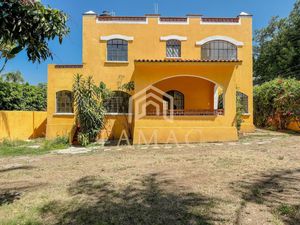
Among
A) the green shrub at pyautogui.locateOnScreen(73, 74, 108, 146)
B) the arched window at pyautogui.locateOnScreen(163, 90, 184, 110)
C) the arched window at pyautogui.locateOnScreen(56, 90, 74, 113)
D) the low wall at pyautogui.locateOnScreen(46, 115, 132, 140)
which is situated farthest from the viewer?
the arched window at pyautogui.locateOnScreen(163, 90, 184, 110)

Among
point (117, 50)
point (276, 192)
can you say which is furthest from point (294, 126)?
point (276, 192)

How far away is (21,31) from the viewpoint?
4293 millimetres

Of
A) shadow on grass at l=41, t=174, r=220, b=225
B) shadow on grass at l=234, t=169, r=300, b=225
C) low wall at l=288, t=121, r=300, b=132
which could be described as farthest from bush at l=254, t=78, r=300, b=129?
shadow on grass at l=41, t=174, r=220, b=225

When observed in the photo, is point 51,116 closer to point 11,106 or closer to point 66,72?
point 66,72

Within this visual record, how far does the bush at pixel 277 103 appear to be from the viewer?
18.9m

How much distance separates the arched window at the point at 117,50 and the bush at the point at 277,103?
11627mm

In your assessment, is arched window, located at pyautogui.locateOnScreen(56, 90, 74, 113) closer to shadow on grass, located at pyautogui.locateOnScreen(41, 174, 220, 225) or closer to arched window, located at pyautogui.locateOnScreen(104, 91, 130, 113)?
arched window, located at pyautogui.locateOnScreen(104, 91, 130, 113)

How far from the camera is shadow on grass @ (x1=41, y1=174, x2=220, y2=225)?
4855 millimetres

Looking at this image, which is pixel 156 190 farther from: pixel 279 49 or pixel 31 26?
pixel 279 49

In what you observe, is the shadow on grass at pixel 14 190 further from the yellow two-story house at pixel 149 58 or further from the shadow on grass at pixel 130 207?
the yellow two-story house at pixel 149 58

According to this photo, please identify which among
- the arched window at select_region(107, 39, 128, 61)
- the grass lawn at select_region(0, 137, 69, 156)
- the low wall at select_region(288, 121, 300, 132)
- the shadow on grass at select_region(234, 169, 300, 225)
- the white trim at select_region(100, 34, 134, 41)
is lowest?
the grass lawn at select_region(0, 137, 69, 156)

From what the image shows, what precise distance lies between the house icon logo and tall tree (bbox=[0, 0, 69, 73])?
10319 mm

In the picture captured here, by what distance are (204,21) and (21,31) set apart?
16.7 meters

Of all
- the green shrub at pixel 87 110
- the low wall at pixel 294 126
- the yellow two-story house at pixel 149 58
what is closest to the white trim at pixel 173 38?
the yellow two-story house at pixel 149 58
